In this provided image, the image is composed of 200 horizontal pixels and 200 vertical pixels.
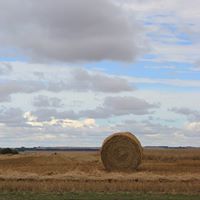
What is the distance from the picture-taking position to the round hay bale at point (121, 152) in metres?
35.8

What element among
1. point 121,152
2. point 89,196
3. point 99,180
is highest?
point 121,152

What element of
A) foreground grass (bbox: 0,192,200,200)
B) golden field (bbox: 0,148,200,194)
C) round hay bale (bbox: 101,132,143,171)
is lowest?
foreground grass (bbox: 0,192,200,200)

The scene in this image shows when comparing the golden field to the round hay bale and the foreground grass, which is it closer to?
the round hay bale

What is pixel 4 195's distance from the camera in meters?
22.2

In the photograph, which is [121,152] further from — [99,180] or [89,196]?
[89,196]

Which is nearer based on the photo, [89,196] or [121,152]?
[89,196]

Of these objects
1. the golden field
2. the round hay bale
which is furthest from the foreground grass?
the round hay bale

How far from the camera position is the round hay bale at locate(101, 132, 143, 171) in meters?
35.8

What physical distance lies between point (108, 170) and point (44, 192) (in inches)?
494

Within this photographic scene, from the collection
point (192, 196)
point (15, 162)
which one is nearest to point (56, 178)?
point (192, 196)

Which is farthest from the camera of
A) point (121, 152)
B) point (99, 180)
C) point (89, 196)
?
point (121, 152)

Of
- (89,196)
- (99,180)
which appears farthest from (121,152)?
(89,196)

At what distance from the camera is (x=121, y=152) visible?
36062 millimetres

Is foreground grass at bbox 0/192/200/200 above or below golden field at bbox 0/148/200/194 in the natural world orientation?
below
